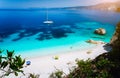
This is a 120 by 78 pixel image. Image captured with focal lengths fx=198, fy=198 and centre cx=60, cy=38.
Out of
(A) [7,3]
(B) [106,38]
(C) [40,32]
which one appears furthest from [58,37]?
(A) [7,3]

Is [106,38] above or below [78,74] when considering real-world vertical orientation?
below

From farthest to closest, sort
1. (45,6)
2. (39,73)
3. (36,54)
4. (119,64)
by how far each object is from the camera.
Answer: (45,6) → (36,54) → (39,73) → (119,64)

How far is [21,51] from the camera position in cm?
1981

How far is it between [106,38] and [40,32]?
9.42 meters

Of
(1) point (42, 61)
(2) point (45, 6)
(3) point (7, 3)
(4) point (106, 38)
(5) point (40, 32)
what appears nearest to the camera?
(1) point (42, 61)

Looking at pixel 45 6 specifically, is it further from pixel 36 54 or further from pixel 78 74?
pixel 78 74

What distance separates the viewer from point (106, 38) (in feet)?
81.5

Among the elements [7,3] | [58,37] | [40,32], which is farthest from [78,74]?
[7,3]

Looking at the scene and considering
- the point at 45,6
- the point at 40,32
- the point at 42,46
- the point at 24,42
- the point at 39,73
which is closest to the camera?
the point at 39,73

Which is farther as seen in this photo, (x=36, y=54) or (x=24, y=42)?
(x=24, y=42)

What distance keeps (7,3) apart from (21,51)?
42.0m

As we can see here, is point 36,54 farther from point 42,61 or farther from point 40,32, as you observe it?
point 40,32

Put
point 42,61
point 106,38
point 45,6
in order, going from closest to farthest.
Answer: point 42,61
point 106,38
point 45,6

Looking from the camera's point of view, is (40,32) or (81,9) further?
(81,9)
